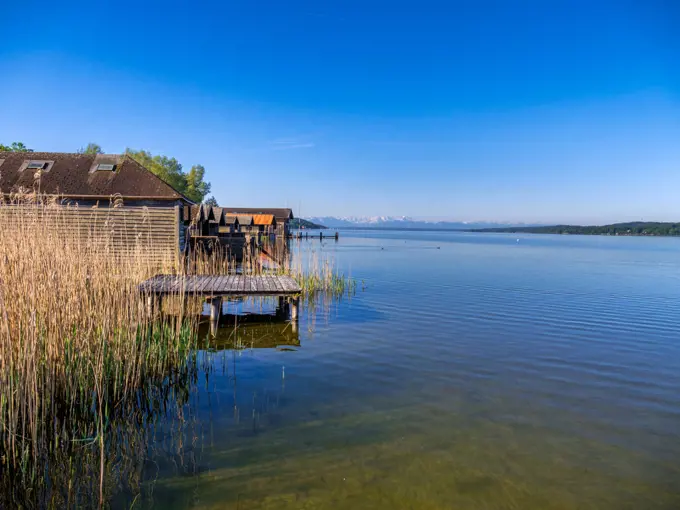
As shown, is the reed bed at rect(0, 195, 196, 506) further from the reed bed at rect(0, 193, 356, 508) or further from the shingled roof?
the shingled roof

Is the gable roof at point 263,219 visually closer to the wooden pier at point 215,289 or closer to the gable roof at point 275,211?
the gable roof at point 275,211

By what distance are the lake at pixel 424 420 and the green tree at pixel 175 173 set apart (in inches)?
1866

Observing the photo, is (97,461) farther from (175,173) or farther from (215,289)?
(175,173)

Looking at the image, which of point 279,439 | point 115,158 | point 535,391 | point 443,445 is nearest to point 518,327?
point 535,391

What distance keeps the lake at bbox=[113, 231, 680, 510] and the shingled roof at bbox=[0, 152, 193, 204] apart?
16.2 m

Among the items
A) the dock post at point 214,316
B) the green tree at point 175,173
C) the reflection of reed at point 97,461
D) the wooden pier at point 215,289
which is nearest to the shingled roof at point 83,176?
the wooden pier at point 215,289

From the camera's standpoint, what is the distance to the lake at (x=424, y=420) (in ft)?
13.5

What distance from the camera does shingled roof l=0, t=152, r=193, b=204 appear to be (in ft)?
72.6

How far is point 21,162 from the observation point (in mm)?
23312

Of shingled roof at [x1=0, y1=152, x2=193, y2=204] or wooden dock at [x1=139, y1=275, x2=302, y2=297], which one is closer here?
wooden dock at [x1=139, y1=275, x2=302, y2=297]

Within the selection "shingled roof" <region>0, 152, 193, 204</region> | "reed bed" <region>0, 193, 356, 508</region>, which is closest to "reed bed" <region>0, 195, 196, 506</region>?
"reed bed" <region>0, 193, 356, 508</region>

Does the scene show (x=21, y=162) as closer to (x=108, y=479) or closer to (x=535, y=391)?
(x=108, y=479)

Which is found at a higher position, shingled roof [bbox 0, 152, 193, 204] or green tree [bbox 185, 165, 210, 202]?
green tree [bbox 185, 165, 210, 202]

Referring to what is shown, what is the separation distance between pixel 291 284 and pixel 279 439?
233 inches
